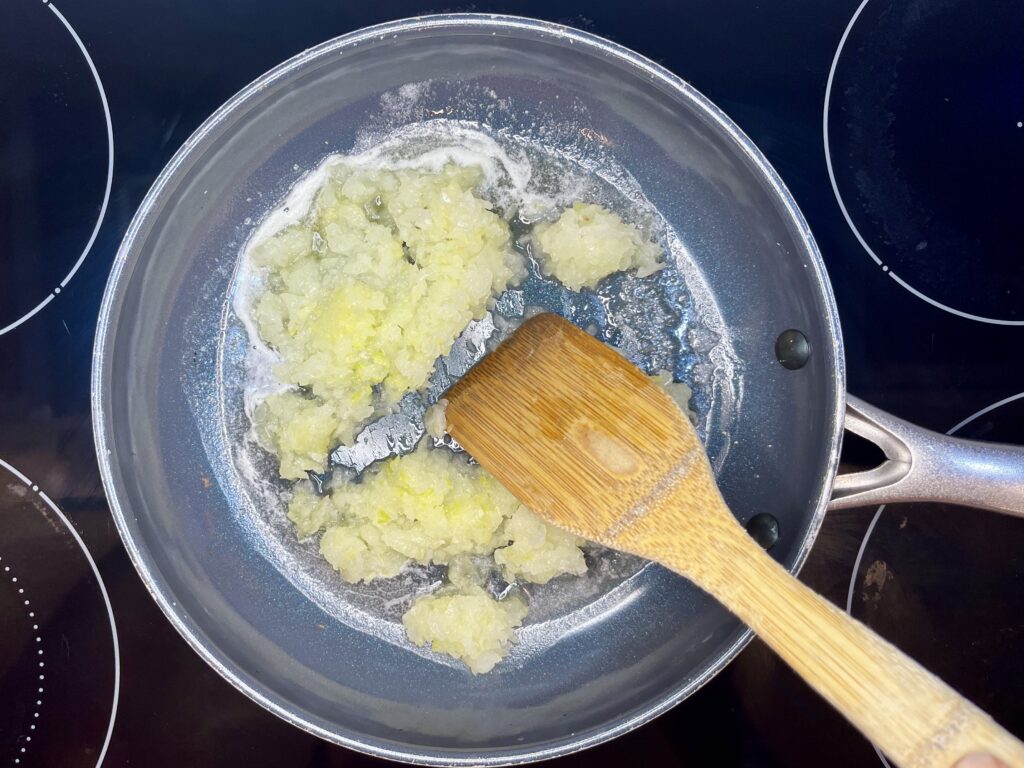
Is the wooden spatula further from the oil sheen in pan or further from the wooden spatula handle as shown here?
the oil sheen in pan

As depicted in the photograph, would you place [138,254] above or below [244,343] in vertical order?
above

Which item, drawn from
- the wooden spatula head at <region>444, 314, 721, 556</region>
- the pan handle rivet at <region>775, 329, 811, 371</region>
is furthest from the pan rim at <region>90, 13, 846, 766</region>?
the wooden spatula head at <region>444, 314, 721, 556</region>

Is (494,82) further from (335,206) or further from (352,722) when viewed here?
(352,722)

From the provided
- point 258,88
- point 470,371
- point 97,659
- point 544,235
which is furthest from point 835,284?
point 97,659

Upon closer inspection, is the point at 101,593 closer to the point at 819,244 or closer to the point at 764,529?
the point at 764,529

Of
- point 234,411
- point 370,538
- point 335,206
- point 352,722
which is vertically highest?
point 335,206

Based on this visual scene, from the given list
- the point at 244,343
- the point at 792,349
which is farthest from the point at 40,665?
the point at 792,349

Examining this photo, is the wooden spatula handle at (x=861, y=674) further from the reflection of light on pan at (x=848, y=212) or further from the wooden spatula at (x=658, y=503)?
the reflection of light on pan at (x=848, y=212)
